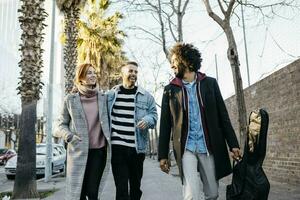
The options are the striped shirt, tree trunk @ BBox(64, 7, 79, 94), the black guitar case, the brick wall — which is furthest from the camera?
tree trunk @ BBox(64, 7, 79, 94)

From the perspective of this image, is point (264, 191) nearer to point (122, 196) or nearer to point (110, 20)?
point (122, 196)

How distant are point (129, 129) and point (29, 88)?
5761 millimetres

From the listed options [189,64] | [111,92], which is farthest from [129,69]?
[189,64]

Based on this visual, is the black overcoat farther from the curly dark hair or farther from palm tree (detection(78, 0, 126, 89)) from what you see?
palm tree (detection(78, 0, 126, 89))

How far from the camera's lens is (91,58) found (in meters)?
22.9

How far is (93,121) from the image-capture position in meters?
4.46

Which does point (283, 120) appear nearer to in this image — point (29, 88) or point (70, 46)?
point (29, 88)

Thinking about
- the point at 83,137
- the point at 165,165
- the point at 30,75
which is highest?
the point at 30,75

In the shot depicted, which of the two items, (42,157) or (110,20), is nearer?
(42,157)

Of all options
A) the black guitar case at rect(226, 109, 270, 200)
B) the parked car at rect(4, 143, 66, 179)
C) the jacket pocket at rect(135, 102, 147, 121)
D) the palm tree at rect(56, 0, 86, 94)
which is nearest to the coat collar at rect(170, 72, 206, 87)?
the black guitar case at rect(226, 109, 270, 200)

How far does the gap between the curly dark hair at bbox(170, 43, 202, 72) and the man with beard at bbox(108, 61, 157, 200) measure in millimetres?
724

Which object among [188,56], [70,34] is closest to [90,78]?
[188,56]

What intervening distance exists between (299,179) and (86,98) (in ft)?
22.0

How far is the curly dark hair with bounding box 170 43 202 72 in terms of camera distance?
13.4 feet
